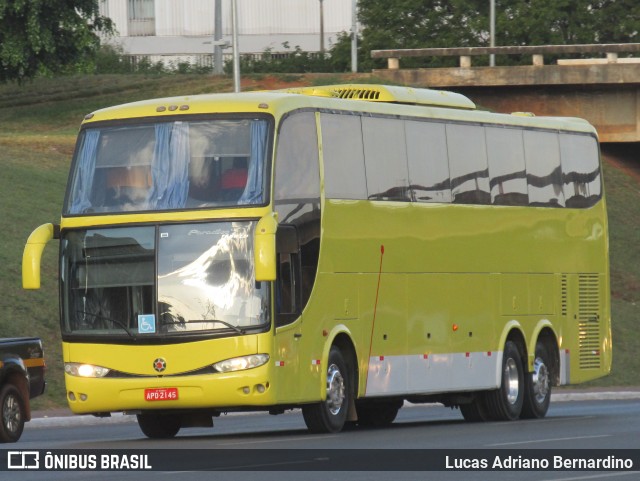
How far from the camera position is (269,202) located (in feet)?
66.5

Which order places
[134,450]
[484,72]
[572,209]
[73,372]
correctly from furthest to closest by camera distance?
[484,72] → [572,209] → [73,372] → [134,450]

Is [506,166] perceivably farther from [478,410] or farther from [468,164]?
[478,410]

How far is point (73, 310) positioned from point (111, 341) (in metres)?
0.66

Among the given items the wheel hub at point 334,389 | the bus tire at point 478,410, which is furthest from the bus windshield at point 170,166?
the bus tire at point 478,410

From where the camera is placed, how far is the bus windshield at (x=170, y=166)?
67.2ft

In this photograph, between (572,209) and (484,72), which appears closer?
(572,209)

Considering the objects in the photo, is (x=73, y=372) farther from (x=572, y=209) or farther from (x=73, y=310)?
(x=572, y=209)

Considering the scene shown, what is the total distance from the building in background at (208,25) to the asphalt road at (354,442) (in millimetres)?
72676

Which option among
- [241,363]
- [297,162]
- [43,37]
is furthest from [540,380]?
[43,37]

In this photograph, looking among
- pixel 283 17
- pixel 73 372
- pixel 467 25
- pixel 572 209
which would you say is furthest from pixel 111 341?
pixel 283 17

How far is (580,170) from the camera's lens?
2848 centimetres

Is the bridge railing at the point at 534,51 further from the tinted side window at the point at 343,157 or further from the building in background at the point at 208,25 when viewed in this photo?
the building in background at the point at 208,25

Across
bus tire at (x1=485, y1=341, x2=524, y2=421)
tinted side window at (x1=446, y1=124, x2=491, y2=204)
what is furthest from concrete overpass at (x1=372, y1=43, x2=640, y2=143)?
tinted side window at (x1=446, y1=124, x2=491, y2=204)

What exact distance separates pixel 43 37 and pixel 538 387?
100ft
